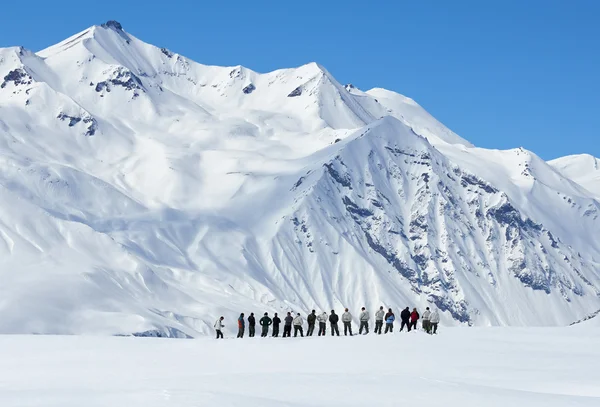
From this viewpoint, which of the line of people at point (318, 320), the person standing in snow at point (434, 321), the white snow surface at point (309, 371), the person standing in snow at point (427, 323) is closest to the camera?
the white snow surface at point (309, 371)

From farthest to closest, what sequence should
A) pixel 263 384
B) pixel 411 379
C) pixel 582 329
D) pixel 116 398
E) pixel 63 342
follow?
pixel 582 329, pixel 63 342, pixel 411 379, pixel 263 384, pixel 116 398

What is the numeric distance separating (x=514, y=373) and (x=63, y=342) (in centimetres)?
2606

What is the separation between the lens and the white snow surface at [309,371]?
3689 centimetres

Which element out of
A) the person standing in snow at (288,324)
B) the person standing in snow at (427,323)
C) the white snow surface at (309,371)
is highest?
the person standing in snow at (427,323)

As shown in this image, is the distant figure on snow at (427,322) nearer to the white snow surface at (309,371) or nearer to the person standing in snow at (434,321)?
the person standing in snow at (434,321)

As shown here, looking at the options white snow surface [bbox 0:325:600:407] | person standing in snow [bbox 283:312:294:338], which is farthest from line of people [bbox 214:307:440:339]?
white snow surface [bbox 0:325:600:407]

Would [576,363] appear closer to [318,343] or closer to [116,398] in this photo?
[318,343]

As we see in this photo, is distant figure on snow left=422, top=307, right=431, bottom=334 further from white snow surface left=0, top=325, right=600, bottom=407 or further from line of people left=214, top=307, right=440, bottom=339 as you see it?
white snow surface left=0, top=325, right=600, bottom=407

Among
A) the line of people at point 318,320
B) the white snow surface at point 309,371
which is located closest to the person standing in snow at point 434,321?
the line of people at point 318,320

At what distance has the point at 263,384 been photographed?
40500 millimetres

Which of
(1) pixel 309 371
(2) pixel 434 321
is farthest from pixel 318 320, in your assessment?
(1) pixel 309 371

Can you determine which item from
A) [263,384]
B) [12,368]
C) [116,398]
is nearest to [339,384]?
[263,384]

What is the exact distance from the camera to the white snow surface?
36.9 metres

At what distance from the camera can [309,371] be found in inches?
1925
